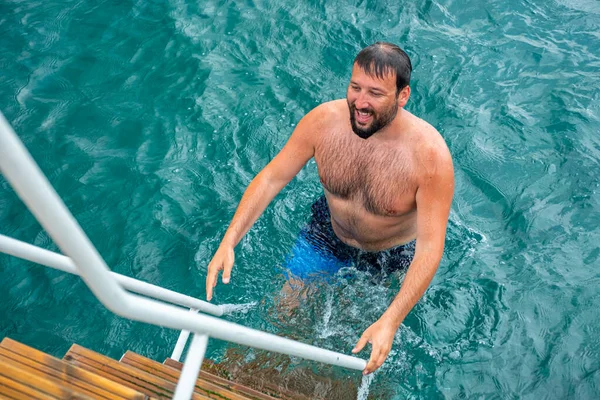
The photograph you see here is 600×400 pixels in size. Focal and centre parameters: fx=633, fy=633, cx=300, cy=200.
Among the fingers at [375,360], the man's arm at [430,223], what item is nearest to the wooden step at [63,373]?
the fingers at [375,360]

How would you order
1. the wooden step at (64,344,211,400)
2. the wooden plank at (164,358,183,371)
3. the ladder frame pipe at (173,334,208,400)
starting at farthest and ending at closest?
the wooden plank at (164,358,183,371)
the wooden step at (64,344,211,400)
the ladder frame pipe at (173,334,208,400)

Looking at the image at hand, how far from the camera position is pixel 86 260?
4.44 ft

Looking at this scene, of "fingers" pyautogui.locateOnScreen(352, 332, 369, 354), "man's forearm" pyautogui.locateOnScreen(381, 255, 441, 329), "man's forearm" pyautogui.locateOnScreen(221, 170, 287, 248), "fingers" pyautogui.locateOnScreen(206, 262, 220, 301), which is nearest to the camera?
"fingers" pyautogui.locateOnScreen(352, 332, 369, 354)

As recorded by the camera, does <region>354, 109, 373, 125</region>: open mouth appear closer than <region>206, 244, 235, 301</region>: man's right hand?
No

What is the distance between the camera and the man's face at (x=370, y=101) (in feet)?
10.9

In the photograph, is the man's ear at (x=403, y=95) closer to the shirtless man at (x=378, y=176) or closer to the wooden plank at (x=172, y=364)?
the shirtless man at (x=378, y=176)

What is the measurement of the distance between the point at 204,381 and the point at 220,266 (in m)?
0.74

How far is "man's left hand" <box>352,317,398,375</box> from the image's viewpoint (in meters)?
2.86

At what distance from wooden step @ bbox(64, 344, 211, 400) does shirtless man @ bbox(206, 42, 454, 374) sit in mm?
723

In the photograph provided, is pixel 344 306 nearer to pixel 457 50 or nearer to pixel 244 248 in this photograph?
pixel 244 248

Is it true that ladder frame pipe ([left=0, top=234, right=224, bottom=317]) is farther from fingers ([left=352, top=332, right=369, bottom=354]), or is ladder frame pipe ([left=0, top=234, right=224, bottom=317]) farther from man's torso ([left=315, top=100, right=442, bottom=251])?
man's torso ([left=315, top=100, right=442, bottom=251])

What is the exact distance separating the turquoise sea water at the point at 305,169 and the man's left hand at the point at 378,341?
86 centimetres

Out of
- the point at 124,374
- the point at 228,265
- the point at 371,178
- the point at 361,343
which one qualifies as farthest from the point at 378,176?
the point at 124,374

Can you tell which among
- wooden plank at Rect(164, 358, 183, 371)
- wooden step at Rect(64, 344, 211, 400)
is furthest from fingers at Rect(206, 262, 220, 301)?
wooden step at Rect(64, 344, 211, 400)
